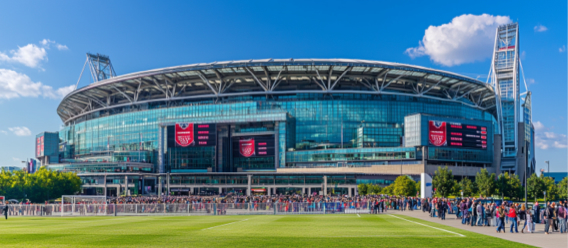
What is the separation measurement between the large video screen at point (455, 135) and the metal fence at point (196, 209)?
193 feet

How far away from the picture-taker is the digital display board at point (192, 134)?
110750 mm

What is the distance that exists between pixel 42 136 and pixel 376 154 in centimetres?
11276

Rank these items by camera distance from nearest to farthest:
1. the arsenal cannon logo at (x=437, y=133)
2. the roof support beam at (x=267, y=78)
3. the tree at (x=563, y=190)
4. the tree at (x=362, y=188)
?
the tree at (x=563, y=190) < the tree at (x=362, y=188) < the arsenal cannon logo at (x=437, y=133) < the roof support beam at (x=267, y=78)

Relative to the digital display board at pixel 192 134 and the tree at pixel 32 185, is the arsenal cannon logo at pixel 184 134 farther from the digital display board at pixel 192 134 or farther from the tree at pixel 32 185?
the tree at pixel 32 185

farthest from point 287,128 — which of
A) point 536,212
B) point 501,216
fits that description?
point 501,216

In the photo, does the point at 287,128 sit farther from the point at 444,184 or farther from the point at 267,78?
the point at 444,184

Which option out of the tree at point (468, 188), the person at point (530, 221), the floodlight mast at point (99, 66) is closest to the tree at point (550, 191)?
the tree at point (468, 188)

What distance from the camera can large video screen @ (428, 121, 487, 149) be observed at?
99500 millimetres

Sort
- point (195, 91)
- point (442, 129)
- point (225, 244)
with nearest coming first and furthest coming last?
point (225, 244) → point (442, 129) → point (195, 91)

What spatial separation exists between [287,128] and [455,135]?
38473 millimetres

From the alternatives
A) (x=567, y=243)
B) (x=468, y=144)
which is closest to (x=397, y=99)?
(x=468, y=144)

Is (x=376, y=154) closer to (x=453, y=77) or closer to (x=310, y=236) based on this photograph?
(x=453, y=77)

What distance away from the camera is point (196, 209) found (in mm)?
44781

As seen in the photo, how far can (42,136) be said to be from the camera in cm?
15475
